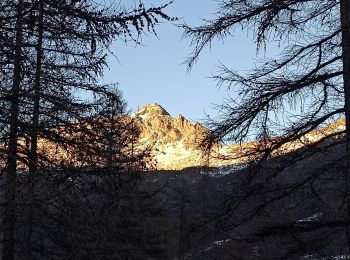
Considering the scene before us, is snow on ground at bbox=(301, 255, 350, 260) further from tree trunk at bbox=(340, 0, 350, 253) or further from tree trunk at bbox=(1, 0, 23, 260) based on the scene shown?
tree trunk at bbox=(1, 0, 23, 260)

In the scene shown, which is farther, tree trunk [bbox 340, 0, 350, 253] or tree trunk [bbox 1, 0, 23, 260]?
tree trunk [bbox 340, 0, 350, 253]

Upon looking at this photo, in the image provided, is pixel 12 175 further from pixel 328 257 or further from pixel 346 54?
pixel 346 54

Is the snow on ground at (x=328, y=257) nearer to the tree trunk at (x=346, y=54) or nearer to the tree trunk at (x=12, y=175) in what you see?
the tree trunk at (x=346, y=54)

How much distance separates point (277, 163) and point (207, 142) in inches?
38.6

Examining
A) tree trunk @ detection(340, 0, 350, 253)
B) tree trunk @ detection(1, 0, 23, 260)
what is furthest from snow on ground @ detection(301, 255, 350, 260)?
tree trunk @ detection(1, 0, 23, 260)

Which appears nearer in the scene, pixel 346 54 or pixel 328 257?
pixel 328 257

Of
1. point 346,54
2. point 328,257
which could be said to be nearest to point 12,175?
point 328,257

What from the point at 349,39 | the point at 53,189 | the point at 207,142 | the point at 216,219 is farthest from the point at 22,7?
the point at 349,39

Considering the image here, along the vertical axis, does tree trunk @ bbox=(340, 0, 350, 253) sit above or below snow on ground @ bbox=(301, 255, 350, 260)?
above

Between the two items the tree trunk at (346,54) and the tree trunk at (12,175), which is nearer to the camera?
the tree trunk at (12,175)

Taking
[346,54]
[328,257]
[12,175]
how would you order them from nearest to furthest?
[328,257]
[12,175]
[346,54]

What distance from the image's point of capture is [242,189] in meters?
6.63

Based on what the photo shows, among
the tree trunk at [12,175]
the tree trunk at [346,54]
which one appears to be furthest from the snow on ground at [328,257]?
the tree trunk at [12,175]

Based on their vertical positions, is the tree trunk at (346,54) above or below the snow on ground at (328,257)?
above
